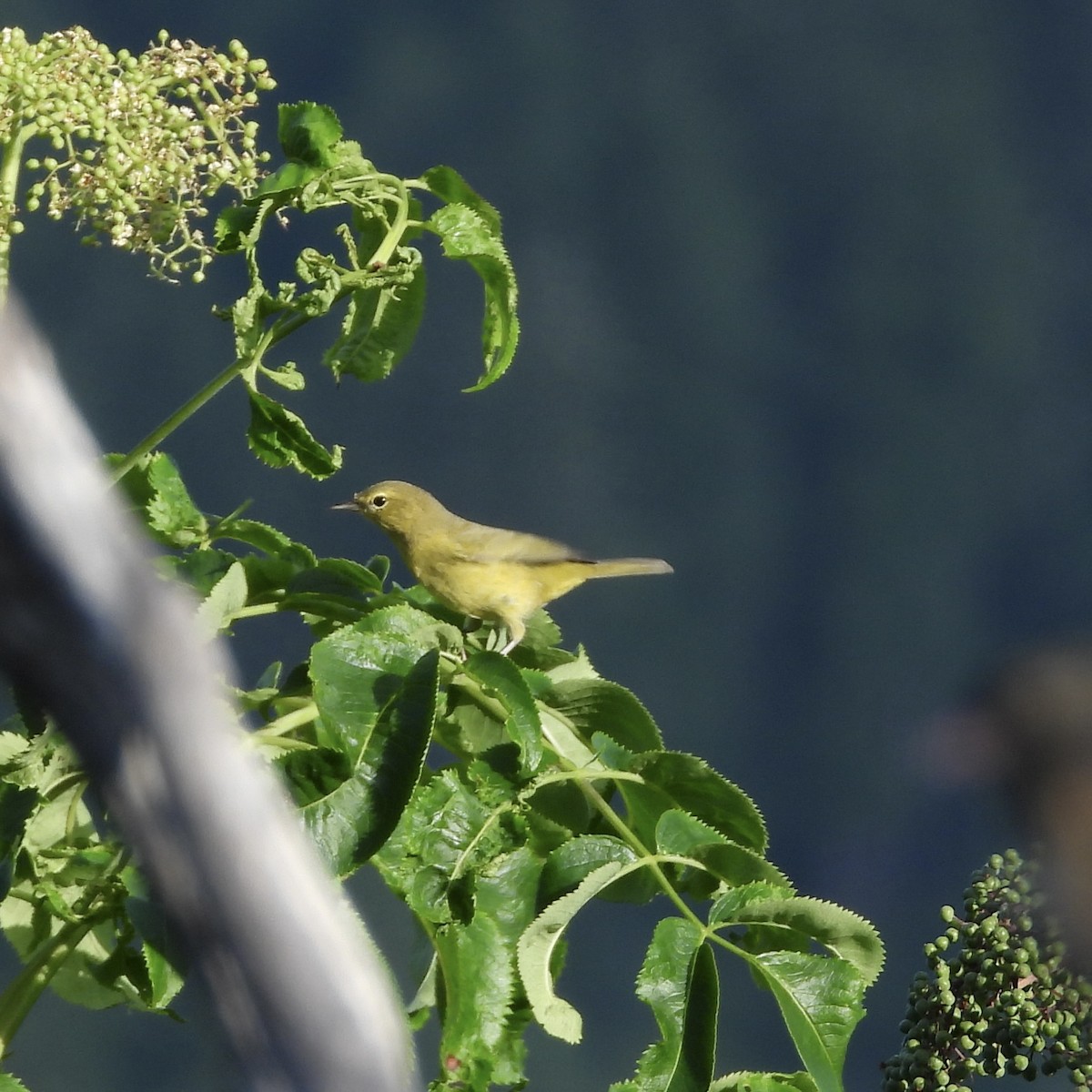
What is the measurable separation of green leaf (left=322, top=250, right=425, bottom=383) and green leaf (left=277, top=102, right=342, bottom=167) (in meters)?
0.12

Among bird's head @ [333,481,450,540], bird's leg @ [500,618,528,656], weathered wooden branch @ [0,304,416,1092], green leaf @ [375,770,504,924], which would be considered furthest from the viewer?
bird's head @ [333,481,450,540]

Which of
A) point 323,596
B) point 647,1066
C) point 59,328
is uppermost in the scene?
point 59,328

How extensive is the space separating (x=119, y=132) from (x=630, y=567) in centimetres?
109

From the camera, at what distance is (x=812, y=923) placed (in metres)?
1.13

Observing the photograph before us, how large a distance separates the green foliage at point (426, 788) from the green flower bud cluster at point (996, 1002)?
0.08 m

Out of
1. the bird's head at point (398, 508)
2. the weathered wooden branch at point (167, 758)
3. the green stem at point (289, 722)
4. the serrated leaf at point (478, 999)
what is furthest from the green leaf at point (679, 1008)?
the bird's head at point (398, 508)

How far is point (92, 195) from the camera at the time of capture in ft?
3.99

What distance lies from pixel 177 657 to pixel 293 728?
2.91 feet

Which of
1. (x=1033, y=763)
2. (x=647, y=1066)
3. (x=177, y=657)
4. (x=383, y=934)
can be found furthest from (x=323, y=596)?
(x=383, y=934)

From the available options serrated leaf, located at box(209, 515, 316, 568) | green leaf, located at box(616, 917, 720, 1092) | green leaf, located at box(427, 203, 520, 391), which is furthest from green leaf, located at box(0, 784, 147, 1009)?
green leaf, located at box(427, 203, 520, 391)

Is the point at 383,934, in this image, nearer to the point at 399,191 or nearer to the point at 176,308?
the point at 176,308

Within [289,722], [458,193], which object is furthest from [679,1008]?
[458,193]

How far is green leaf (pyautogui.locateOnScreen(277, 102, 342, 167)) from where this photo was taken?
1.20 m

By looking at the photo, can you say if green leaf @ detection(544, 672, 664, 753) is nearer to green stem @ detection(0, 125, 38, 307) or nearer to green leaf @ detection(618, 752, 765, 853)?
green leaf @ detection(618, 752, 765, 853)
